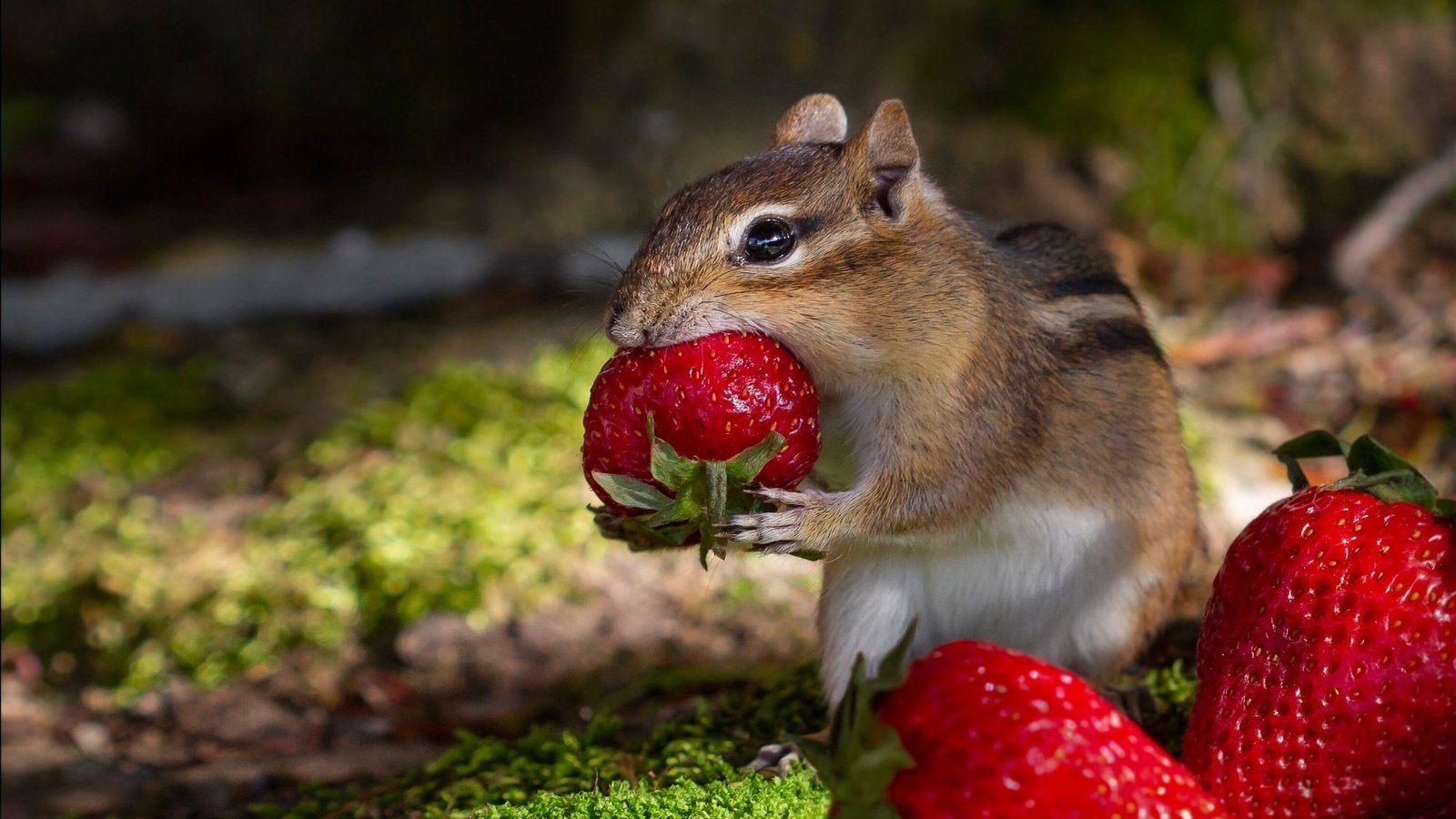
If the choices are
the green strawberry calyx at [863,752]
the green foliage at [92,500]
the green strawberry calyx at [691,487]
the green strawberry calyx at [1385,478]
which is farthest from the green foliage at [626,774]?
the green foliage at [92,500]

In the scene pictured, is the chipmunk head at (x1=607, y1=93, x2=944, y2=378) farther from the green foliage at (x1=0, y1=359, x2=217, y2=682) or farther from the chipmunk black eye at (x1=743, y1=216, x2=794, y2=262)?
the green foliage at (x1=0, y1=359, x2=217, y2=682)

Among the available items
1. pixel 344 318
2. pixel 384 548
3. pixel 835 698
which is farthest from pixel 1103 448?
pixel 344 318

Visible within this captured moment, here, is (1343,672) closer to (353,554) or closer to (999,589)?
(999,589)

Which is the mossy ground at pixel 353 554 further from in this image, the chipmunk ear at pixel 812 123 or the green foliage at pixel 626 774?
the chipmunk ear at pixel 812 123

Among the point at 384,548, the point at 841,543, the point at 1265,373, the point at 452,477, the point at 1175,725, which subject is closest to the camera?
the point at 841,543

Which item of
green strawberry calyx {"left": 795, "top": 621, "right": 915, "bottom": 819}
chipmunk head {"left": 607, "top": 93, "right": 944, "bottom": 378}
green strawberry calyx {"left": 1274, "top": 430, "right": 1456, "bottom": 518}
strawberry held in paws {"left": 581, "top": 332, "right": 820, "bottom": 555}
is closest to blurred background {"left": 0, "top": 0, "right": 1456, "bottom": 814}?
chipmunk head {"left": 607, "top": 93, "right": 944, "bottom": 378}

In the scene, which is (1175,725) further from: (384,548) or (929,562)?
(384,548)
